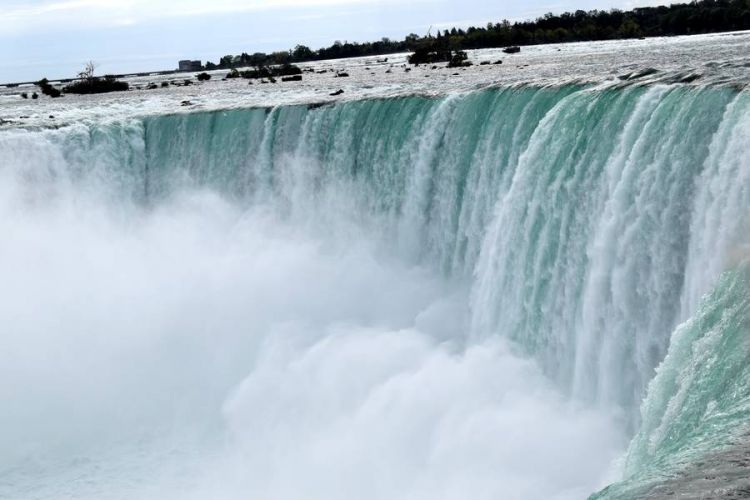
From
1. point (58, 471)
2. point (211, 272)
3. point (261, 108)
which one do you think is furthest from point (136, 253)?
point (58, 471)

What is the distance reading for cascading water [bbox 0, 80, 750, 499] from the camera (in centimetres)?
1023

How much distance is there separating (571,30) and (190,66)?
125 feet

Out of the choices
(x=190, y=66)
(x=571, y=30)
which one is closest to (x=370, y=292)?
(x=571, y=30)

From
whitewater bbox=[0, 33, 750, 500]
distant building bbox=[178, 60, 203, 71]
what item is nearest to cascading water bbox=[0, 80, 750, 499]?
whitewater bbox=[0, 33, 750, 500]

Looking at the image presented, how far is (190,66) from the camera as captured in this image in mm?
85000

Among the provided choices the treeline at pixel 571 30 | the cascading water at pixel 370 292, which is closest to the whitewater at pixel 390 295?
the cascading water at pixel 370 292

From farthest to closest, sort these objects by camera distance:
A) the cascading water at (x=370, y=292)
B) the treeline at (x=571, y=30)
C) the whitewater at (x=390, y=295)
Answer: the treeline at (x=571, y=30) → the cascading water at (x=370, y=292) → the whitewater at (x=390, y=295)

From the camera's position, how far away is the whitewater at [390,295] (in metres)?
9.74

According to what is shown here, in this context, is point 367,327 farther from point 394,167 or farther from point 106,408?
point 106,408

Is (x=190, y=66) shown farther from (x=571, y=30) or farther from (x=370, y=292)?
(x=370, y=292)

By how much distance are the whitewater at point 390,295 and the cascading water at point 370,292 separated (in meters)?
0.05

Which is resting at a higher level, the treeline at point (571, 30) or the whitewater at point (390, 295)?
the treeline at point (571, 30)

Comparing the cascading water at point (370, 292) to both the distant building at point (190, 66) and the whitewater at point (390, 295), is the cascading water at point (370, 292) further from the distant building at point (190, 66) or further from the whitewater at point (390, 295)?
the distant building at point (190, 66)

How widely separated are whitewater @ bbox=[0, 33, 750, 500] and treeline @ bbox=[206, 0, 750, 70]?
950 inches
